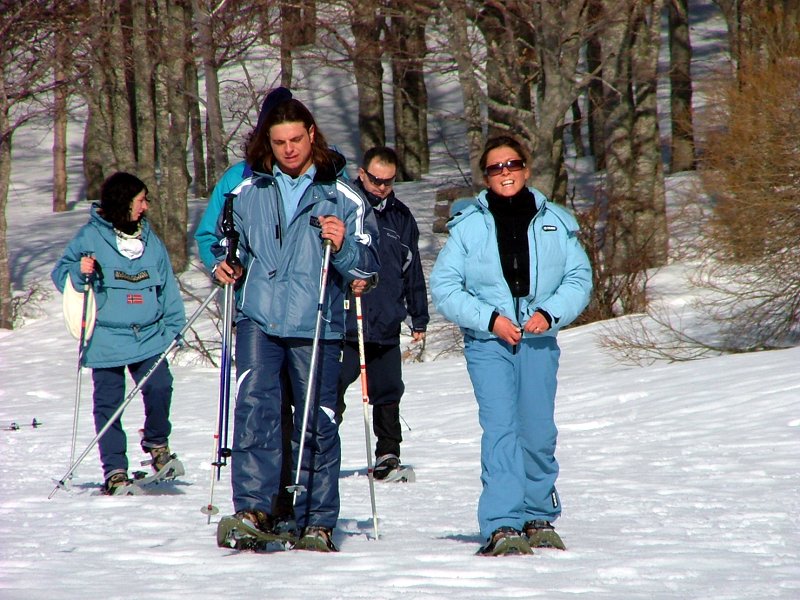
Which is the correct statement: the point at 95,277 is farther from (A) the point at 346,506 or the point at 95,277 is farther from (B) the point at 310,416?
(B) the point at 310,416

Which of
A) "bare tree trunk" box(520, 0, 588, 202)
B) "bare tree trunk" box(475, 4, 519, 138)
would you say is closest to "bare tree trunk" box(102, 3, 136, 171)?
"bare tree trunk" box(475, 4, 519, 138)

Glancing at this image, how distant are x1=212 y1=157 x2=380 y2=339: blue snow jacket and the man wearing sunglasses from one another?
7.30 ft

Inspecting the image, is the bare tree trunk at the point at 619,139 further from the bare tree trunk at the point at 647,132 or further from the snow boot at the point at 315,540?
the snow boot at the point at 315,540

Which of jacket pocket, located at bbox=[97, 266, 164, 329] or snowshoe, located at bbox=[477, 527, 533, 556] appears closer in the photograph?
snowshoe, located at bbox=[477, 527, 533, 556]

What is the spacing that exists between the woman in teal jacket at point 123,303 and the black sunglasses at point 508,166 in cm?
285

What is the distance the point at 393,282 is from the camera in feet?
24.6

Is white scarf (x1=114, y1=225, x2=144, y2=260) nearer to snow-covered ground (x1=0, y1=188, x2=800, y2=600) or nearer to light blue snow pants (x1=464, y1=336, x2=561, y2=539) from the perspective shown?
snow-covered ground (x1=0, y1=188, x2=800, y2=600)

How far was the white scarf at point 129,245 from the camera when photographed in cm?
731

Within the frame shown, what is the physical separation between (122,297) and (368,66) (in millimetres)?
15947

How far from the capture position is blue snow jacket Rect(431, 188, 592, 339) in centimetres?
496

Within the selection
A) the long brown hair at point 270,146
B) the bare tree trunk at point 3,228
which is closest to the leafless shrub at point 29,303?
the bare tree trunk at point 3,228


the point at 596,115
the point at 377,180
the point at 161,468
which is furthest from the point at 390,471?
the point at 596,115

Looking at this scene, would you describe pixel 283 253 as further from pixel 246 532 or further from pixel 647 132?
pixel 647 132

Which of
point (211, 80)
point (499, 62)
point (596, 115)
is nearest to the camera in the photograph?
point (499, 62)
